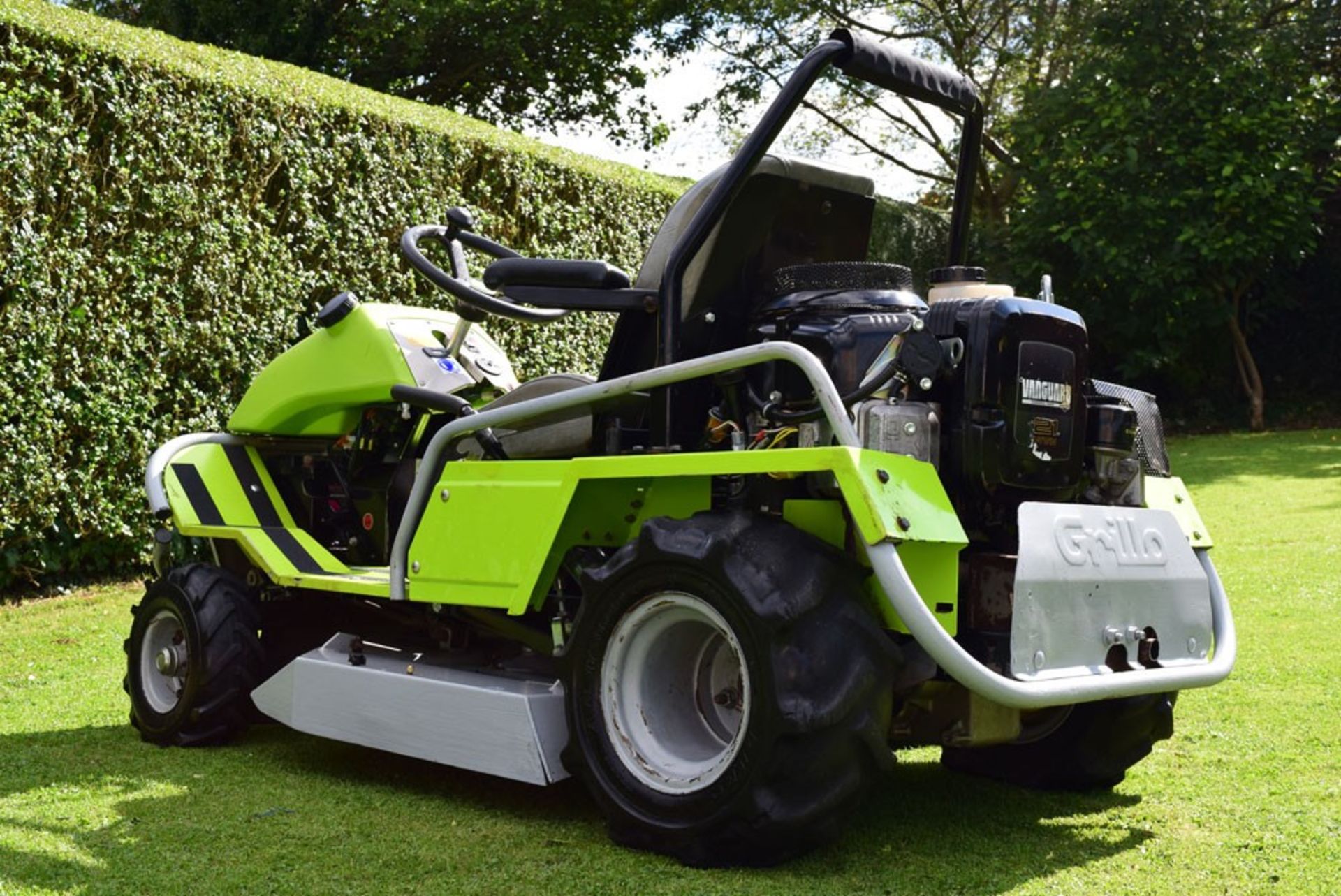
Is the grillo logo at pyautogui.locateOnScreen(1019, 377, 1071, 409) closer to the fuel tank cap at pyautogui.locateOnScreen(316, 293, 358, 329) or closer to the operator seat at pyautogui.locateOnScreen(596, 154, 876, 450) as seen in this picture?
the operator seat at pyautogui.locateOnScreen(596, 154, 876, 450)

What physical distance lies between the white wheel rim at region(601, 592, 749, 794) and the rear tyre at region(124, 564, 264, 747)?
1.66m

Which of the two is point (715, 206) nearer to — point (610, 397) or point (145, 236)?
point (610, 397)

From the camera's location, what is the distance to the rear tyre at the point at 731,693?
10.4ft

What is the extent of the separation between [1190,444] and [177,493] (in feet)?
41.0

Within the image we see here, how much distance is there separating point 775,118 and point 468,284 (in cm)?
143

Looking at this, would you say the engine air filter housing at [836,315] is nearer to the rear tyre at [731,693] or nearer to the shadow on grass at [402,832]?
the rear tyre at [731,693]

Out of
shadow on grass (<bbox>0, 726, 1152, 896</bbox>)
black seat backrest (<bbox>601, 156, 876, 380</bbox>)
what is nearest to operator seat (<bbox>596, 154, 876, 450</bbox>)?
black seat backrest (<bbox>601, 156, 876, 380</bbox>)

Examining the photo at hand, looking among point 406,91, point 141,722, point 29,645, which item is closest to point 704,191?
point 141,722

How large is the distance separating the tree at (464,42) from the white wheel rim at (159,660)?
17208 mm

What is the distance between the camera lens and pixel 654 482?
3.76m

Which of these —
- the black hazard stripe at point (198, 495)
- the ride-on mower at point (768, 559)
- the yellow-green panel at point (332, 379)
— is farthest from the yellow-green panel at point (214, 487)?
the ride-on mower at point (768, 559)

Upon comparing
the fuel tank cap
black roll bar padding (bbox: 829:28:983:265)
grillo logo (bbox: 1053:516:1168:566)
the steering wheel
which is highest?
black roll bar padding (bbox: 829:28:983:265)

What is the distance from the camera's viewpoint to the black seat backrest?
4.00 meters

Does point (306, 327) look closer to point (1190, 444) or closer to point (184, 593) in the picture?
point (184, 593)
